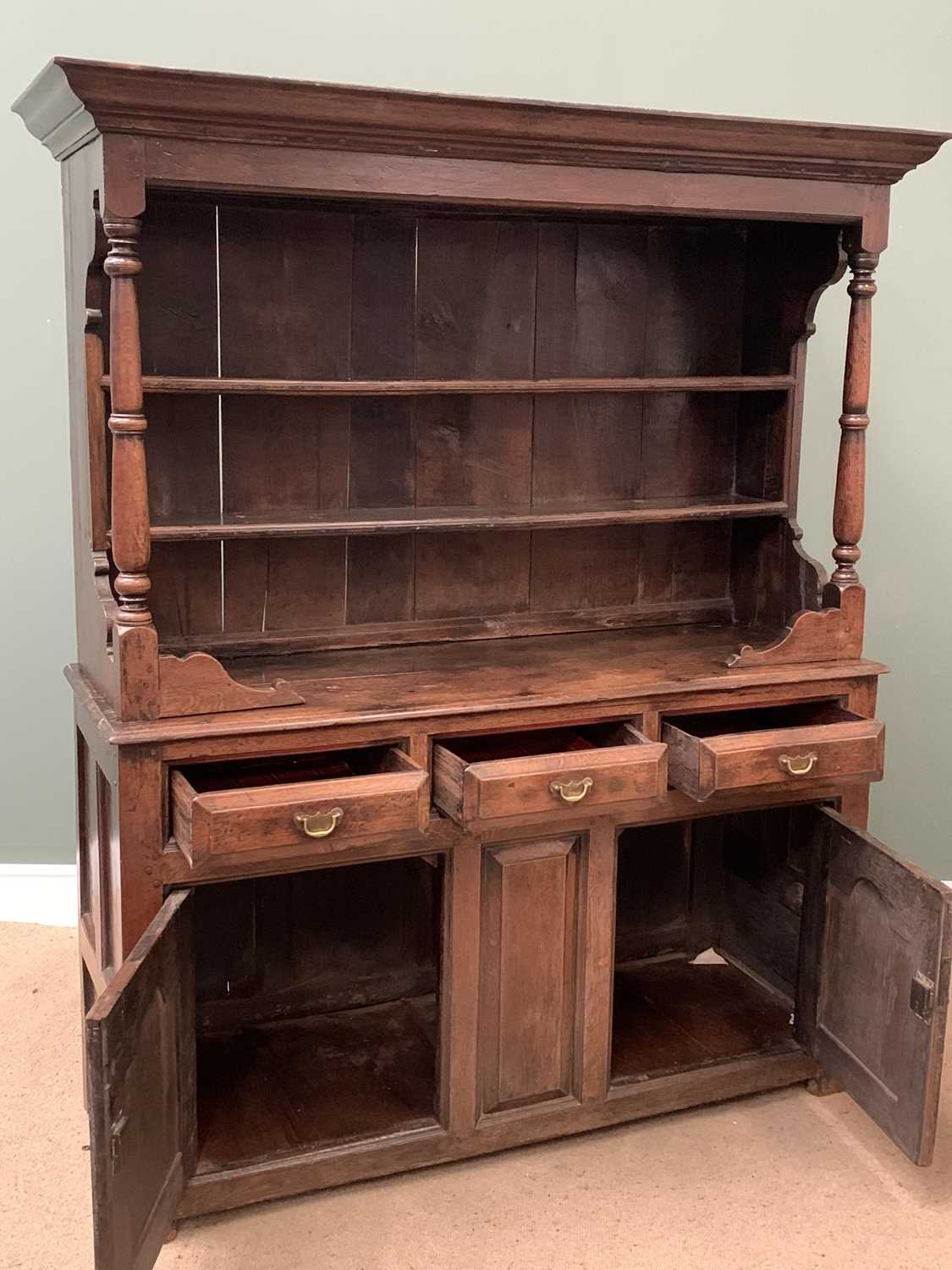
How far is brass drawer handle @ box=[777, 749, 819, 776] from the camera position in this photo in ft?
8.16

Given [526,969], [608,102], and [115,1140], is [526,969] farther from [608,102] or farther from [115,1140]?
[608,102]

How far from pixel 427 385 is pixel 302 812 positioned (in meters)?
0.82

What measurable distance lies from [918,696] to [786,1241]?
61.5 inches

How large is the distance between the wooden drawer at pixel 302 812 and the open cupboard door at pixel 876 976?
0.88 meters

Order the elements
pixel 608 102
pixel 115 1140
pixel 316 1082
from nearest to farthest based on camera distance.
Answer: pixel 115 1140
pixel 316 1082
pixel 608 102

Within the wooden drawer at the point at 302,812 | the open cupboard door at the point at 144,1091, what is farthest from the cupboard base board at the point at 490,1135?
the wooden drawer at the point at 302,812

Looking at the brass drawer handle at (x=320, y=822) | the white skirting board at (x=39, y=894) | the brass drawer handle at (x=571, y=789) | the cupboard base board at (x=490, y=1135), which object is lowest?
the cupboard base board at (x=490, y=1135)

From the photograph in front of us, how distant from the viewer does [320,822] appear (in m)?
2.19

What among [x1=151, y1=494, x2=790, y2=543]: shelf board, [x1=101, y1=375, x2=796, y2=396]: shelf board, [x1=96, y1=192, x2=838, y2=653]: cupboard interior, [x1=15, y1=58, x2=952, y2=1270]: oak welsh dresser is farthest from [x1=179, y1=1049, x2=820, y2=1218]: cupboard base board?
[x1=101, y1=375, x2=796, y2=396]: shelf board

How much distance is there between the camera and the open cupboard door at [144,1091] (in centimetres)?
180

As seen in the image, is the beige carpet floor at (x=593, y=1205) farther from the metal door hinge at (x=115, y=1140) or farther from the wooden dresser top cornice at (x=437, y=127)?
the wooden dresser top cornice at (x=437, y=127)

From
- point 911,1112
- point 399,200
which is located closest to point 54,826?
point 399,200

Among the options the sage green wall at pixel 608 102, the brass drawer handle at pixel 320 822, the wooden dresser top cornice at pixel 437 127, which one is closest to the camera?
the wooden dresser top cornice at pixel 437 127


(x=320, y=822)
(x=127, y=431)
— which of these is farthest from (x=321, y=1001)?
(x=127, y=431)
